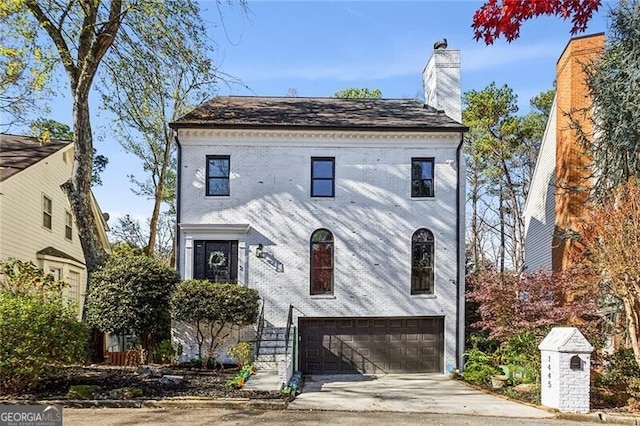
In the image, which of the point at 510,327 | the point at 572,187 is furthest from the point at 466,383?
the point at 572,187

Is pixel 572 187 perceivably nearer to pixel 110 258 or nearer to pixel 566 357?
pixel 566 357

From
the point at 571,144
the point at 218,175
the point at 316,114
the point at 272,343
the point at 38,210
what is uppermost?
the point at 316,114

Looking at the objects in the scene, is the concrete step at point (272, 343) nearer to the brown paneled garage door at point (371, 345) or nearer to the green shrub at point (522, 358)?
the brown paneled garage door at point (371, 345)

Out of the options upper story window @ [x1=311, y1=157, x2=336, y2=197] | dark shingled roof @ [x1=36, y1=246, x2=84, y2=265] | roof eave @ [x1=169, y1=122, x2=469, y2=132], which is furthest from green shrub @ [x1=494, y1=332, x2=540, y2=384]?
dark shingled roof @ [x1=36, y1=246, x2=84, y2=265]

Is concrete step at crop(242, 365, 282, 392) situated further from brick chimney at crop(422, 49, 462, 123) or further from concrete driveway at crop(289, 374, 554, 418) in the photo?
brick chimney at crop(422, 49, 462, 123)

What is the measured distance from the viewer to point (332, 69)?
11.9 meters

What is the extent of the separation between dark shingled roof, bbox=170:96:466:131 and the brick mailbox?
24.8 feet

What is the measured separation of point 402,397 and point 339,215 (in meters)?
5.94

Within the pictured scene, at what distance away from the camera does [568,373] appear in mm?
10891

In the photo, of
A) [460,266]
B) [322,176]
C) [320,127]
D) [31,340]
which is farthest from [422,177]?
[31,340]

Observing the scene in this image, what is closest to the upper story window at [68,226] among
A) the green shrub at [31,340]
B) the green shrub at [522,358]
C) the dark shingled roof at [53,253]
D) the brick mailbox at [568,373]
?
the dark shingled roof at [53,253]

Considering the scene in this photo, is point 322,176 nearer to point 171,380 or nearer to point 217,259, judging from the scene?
point 217,259

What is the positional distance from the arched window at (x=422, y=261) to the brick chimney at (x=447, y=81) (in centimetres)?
414

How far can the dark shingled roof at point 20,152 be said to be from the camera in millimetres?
16406
